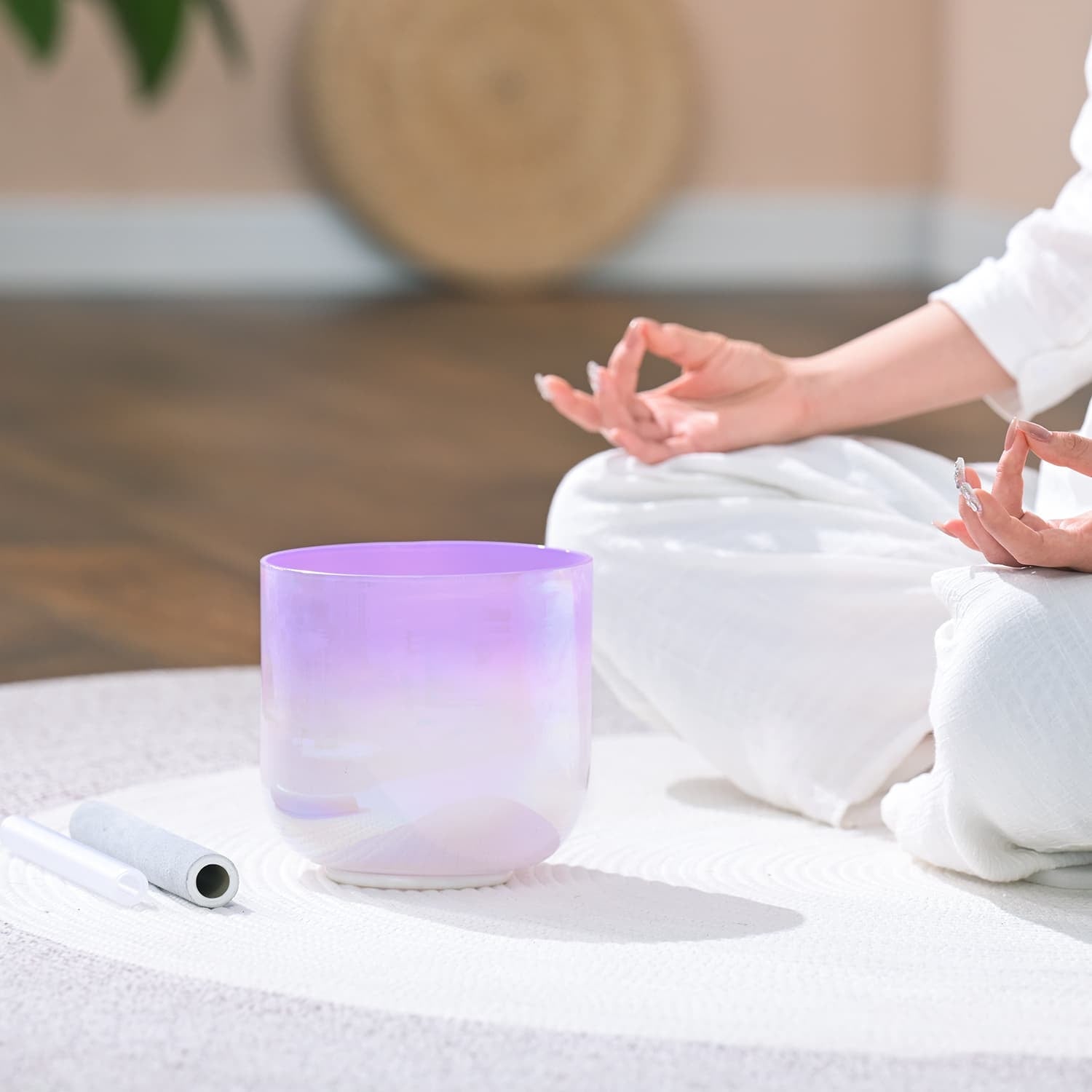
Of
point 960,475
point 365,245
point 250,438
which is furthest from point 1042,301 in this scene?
point 365,245

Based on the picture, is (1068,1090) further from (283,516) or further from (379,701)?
(283,516)

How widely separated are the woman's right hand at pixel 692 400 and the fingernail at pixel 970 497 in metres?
0.27

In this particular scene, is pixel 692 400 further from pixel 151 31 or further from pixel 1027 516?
pixel 151 31

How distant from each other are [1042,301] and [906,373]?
0.09 metres

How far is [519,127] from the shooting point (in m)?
4.43

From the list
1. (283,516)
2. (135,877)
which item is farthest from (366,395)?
(135,877)

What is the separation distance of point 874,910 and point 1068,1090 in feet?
0.70

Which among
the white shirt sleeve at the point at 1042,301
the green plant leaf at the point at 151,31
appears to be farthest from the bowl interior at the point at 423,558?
the green plant leaf at the point at 151,31

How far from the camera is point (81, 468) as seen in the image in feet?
7.50

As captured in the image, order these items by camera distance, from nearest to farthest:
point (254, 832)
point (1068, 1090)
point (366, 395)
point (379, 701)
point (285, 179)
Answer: point (1068, 1090) → point (379, 701) → point (254, 832) → point (366, 395) → point (285, 179)

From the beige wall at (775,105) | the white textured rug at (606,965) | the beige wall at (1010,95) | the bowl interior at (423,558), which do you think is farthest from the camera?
the beige wall at (775,105)

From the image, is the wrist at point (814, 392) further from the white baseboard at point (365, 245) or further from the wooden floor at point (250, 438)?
the white baseboard at point (365, 245)

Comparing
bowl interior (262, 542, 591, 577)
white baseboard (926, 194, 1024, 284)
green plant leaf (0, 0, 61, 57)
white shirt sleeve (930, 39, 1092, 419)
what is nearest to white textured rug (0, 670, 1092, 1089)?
bowl interior (262, 542, 591, 577)

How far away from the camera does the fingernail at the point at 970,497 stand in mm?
814
